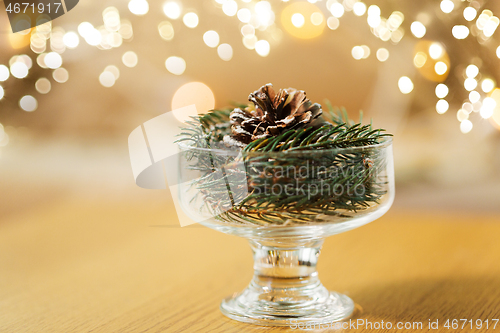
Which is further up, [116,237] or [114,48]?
[114,48]

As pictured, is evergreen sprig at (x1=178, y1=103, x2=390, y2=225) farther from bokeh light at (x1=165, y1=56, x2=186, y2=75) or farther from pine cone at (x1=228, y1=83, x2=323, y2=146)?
bokeh light at (x1=165, y1=56, x2=186, y2=75)

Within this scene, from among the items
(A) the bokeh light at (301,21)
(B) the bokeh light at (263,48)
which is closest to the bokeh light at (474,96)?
(A) the bokeh light at (301,21)

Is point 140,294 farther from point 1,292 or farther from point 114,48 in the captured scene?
point 114,48

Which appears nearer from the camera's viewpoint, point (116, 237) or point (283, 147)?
point (283, 147)

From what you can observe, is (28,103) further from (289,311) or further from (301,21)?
(289,311)

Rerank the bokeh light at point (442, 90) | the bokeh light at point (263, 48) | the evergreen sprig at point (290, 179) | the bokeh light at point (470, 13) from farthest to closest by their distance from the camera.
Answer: the bokeh light at point (263, 48)
the bokeh light at point (442, 90)
the bokeh light at point (470, 13)
the evergreen sprig at point (290, 179)

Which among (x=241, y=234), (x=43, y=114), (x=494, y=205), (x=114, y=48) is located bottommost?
(x=494, y=205)

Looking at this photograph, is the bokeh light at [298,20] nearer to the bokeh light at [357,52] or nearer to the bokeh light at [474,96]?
the bokeh light at [357,52]

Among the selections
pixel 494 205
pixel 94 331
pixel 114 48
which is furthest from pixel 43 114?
pixel 494 205
